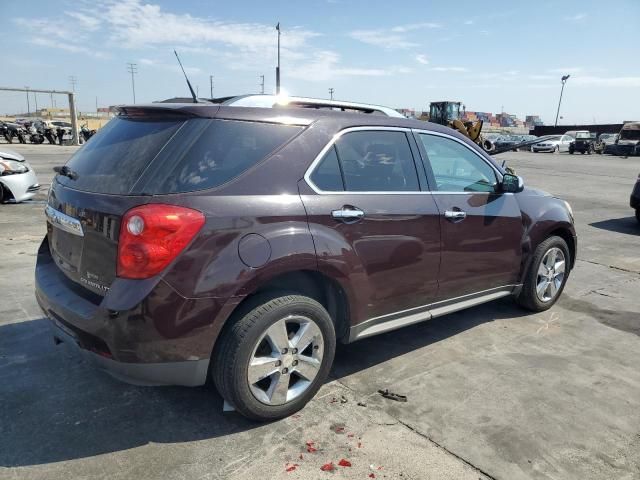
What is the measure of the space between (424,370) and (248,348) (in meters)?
1.49

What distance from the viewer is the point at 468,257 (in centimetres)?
373

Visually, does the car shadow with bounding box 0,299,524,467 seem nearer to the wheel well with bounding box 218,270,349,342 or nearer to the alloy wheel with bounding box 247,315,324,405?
the alloy wheel with bounding box 247,315,324,405

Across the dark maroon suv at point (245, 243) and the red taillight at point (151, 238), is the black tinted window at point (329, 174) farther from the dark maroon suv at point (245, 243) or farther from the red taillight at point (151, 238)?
the red taillight at point (151, 238)

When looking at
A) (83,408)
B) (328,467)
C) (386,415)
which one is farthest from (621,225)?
(83,408)

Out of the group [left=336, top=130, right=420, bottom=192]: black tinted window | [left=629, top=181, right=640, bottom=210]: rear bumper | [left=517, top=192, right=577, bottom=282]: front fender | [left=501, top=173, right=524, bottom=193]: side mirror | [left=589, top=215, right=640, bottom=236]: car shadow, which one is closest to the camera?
[left=336, top=130, right=420, bottom=192]: black tinted window

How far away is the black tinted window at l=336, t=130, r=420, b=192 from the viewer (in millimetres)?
3074

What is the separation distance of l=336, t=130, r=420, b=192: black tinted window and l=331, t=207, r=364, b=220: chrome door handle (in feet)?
0.51

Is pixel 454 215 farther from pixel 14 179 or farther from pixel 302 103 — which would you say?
pixel 14 179

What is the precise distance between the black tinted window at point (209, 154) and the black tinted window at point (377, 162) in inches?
20.2

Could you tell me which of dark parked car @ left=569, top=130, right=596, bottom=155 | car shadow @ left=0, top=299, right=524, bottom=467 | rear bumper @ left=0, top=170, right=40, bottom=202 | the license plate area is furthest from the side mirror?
dark parked car @ left=569, top=130, right=596, bottom=155

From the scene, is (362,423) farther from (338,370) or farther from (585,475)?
(585,475)

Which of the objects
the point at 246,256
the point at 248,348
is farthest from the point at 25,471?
the point at 246,256

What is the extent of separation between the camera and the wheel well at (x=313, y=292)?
104 inches

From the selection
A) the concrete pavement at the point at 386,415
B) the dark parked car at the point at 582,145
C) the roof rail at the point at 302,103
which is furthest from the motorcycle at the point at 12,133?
the dark parked car at the point at 582,145
